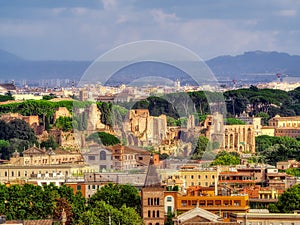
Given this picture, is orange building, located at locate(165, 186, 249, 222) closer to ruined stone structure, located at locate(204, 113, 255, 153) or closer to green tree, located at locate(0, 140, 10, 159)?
ruined stone structure, located at locate(204, 113, 255, 153)

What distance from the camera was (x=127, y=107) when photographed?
44.2m

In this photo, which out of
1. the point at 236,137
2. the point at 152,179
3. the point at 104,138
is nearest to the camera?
the point at 152,179

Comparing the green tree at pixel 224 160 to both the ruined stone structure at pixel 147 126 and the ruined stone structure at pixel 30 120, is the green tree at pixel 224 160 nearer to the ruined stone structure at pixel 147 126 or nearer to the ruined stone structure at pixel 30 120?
the ruined stone structure at pixel 147 126

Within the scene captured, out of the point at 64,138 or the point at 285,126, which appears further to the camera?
the point at 285,126

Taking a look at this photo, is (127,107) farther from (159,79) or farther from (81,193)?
(81,193)

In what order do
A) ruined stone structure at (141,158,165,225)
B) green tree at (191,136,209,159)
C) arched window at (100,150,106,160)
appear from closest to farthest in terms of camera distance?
1. ruined stone structure at (141,158,165,225)
2. arched window at (100,150,106,160)
3. green tree at (191,136,209,159)

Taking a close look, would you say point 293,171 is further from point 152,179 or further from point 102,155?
point 152,179

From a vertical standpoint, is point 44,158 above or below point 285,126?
below

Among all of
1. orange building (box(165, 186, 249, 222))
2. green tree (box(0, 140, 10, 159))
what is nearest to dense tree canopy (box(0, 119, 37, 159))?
green tree (box(0, 140, 10, 159))

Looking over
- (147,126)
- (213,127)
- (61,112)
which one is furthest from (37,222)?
(61,112)

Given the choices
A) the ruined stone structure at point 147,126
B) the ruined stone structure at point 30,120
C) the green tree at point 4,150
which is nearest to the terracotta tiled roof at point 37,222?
the ruined stone structure at point 147,126

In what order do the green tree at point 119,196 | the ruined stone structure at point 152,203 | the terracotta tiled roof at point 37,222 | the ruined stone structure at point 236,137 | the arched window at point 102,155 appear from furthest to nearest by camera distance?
the ruined stone structure at point 236,137 < the arched window at point 102,155 < the green tree at point 119,196 < the ruined stone structure at point 152,203 < the terracotta tiled roof at point 37,222

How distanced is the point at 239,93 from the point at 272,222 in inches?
2539

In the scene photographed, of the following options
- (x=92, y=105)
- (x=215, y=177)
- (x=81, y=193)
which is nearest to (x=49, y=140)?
(x=92, y=105)
